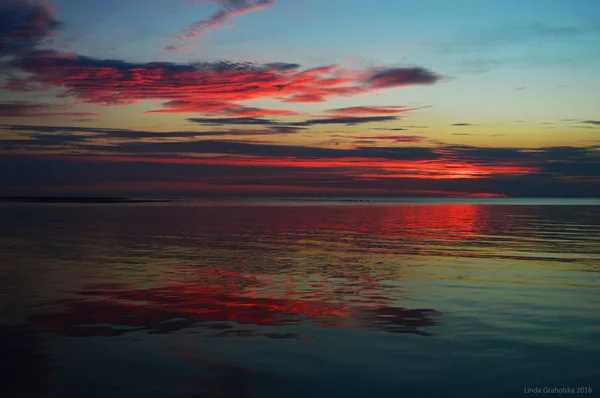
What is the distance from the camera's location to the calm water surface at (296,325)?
11656 millimetres

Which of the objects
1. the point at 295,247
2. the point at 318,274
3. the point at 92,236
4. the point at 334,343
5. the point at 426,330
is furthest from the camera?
the point at 92,236

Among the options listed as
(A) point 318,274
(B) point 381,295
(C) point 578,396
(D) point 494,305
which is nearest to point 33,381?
(C) point 578,396

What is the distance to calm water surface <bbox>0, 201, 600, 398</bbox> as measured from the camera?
11656 millimetres

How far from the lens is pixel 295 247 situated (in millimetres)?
38125

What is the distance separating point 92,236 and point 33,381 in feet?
120

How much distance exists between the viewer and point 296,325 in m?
16.3

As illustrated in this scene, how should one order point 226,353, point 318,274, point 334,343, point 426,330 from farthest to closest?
1. point 318,274
2. point 426,330
3. point 334,343
4. point 226,353

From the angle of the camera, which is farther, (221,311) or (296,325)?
(221,311)

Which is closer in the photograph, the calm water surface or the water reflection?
the calm water surface

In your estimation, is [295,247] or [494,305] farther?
[295,247]

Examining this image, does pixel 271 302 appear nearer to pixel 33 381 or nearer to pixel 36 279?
pixel 33 381

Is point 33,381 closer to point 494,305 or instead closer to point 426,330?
point 426,330

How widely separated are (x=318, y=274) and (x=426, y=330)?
10.6m

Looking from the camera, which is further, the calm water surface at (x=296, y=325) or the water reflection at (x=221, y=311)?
the water reflection at (x=221, y=311)
